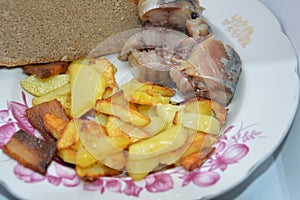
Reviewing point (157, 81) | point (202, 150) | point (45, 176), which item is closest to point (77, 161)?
point (45, 176)

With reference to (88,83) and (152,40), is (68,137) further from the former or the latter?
(152,40)

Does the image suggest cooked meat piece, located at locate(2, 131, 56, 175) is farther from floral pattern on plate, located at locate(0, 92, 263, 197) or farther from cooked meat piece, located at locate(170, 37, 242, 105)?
cooked meat piece, located at locate(170, 37, 242, 105)

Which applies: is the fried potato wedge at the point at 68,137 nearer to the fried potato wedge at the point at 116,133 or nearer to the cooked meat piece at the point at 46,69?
the fried potato wedge at the point at 116,133

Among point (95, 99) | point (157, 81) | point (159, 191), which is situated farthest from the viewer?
point (157, 81)

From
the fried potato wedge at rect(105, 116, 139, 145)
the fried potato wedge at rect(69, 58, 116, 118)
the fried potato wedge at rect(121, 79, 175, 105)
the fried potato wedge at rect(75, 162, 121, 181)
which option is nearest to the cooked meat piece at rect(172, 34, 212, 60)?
the fried potato wedge at rect(121, 79, 175, 105)

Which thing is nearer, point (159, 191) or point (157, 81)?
point (159, 191)

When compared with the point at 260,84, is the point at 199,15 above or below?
above

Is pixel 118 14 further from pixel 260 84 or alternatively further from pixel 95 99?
pixel 260 84
